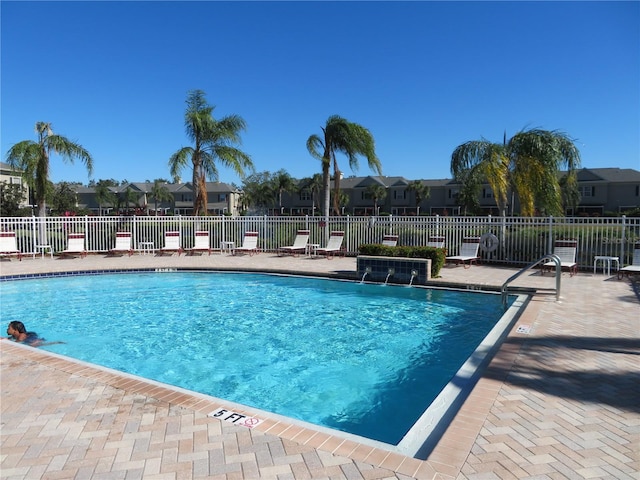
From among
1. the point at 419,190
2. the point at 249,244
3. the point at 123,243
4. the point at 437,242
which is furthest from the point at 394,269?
the point at 419,190

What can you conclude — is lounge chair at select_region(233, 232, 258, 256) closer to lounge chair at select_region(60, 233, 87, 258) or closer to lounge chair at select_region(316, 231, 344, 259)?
lounge chair at select_region(316, 231, 344, 259)

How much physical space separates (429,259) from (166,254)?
36.3 ft

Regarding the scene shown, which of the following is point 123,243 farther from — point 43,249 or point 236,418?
point 236,418

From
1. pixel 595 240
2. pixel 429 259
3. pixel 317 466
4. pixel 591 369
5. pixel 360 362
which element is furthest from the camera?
pixel 595 240

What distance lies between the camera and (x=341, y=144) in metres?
20.6

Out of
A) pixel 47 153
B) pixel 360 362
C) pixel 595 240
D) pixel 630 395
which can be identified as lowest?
pixel 360 362

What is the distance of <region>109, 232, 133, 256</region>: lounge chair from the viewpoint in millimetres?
17375

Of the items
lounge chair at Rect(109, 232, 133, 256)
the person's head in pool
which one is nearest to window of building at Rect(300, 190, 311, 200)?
lounge chair at Rect(109, 232, 133, 256)

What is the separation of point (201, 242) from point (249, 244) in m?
1.92

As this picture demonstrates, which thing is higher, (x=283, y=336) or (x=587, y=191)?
(x=587, y=191)

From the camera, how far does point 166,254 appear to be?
1809 cm

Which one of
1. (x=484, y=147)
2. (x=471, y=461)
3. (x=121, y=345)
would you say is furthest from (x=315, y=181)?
(x=471, y=461)

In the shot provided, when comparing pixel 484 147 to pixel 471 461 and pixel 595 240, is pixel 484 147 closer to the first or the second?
pixel 595 240

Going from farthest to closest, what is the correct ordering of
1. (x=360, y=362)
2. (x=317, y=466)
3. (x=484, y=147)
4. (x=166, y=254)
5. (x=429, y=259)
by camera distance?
(x=484, y=147)
(x=166, y=254)
(x=429, y=259)
(x=360, y=362)
(x=317, y=466)
